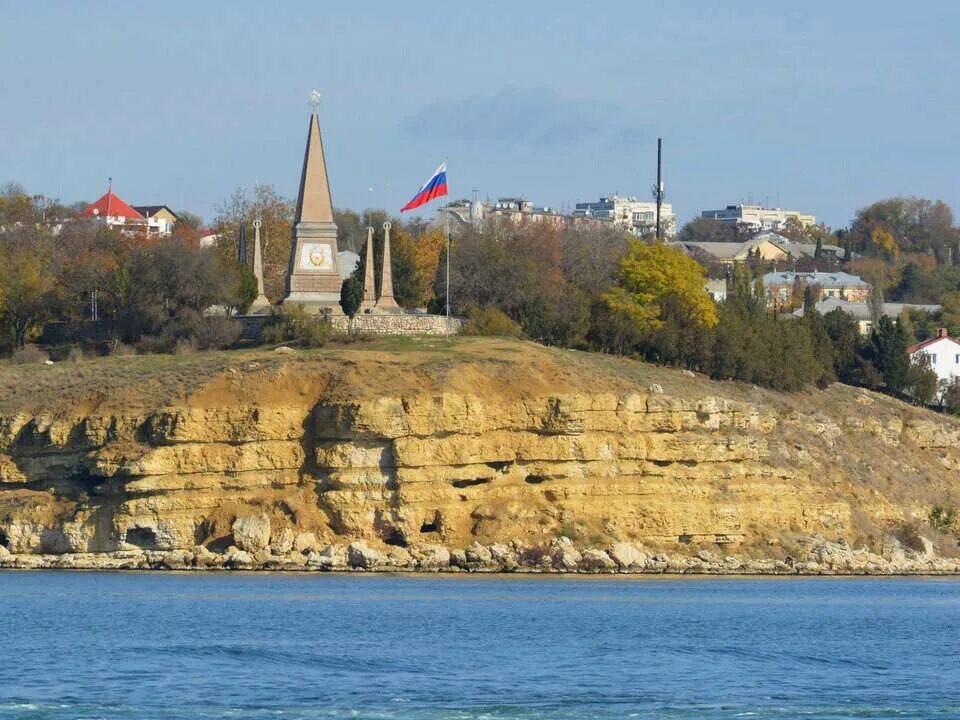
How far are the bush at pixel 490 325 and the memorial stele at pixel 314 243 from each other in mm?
5308

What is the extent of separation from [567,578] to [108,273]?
31901mm

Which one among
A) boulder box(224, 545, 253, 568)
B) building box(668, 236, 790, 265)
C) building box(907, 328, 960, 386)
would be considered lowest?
boulder box(224, 545, 253, 568)

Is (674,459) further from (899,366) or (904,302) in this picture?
(904,302)

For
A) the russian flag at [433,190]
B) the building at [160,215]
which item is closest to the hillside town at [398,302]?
the russian flag at [433,190]

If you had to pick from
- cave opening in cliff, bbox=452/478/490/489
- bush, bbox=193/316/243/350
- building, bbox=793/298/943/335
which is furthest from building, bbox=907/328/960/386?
cave opening in cliff, bbox=452/478/490/489

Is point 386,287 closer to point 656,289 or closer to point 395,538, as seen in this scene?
point 656,289

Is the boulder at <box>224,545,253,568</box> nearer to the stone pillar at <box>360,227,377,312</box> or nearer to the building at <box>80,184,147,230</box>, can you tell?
the stone pillar at <box>360,227,377,312</box>

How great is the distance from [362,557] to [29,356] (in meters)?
22.0

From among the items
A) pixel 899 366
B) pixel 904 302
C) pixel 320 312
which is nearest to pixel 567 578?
pixel 320 312

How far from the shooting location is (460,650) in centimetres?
4897

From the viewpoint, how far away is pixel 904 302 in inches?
6353

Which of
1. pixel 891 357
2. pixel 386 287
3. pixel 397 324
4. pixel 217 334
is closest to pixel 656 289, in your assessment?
pixel 386 287

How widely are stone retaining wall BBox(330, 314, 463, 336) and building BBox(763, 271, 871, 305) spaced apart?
66.2m

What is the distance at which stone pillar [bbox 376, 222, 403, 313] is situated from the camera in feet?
302
